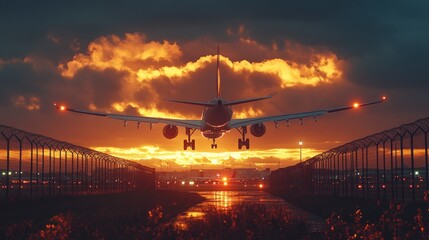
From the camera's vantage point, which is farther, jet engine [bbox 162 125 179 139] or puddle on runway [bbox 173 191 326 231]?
jet engine [bbox 162 125 179 139]

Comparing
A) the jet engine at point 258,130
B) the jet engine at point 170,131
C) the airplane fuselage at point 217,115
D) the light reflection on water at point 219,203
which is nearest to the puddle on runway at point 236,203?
the light reflection on water at point 219,203

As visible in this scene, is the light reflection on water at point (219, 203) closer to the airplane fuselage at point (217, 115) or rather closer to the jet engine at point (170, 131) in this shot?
the airplane fuselage at point (217, 115)

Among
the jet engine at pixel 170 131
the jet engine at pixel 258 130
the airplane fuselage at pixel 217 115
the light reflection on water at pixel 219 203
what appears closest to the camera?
the light reflection on water at pixel 219 203

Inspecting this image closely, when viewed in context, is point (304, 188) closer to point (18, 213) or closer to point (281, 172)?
point (281, 172)

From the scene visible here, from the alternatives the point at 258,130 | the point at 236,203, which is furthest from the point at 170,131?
the point at 236,203

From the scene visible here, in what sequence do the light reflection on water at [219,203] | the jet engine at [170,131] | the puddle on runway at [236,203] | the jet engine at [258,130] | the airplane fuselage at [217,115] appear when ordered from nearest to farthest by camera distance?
the puddle on runway at [236,203] < the light reflection on water at [219,203] < the airplane fuselage at [217,115] < the jet engine at [258,130] < the jet engine at [170,131]

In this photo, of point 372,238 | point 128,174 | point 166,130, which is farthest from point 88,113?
point 372,238

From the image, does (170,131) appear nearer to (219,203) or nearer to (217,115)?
(217,115)

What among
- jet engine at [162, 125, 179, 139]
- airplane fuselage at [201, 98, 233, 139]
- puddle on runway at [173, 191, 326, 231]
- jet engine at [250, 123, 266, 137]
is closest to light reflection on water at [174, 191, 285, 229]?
puddle on runway at [173, 191, 326, 231]

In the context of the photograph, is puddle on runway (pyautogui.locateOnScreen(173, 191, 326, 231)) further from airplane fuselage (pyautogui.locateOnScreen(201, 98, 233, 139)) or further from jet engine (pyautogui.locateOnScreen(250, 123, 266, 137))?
airplane fuselage (pyautogui.locateOnScreen(201, 98, 233, 139))
